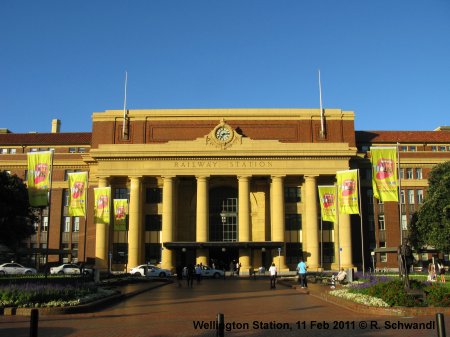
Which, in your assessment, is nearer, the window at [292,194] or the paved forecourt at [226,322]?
the paved forecourt at [226,322]

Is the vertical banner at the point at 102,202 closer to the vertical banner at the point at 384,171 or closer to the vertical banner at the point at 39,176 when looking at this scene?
the vertical banner at the point at 39,176

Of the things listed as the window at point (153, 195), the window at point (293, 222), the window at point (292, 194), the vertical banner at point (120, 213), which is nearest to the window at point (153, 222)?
the window at point (153, 195)

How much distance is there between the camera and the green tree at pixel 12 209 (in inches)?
2233

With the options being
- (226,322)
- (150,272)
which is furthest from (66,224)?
(226,322)

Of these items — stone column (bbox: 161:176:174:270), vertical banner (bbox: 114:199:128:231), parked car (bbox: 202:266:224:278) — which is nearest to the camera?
vertical banner (bbox: 114:199:128:231)

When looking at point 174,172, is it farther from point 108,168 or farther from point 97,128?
point 97,128

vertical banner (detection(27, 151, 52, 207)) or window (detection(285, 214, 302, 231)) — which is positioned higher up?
vertical banner (detection(27, 151, 52, 207))

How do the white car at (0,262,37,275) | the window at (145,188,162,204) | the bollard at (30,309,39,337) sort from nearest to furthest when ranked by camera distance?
1. the bollard at (30,309,39,337)
2. the white car at (0,262,37,275)
3. the window at (145,188,162,204)

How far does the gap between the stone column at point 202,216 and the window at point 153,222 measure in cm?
693

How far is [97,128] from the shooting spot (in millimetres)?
76500

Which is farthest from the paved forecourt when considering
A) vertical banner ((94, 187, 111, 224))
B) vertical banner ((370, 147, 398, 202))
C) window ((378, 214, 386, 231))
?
window ((378, 214, 386, 231))

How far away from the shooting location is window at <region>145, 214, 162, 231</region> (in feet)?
239

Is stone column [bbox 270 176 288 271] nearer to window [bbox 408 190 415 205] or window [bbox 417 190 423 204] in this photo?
window [bbox 408 190 415 205]

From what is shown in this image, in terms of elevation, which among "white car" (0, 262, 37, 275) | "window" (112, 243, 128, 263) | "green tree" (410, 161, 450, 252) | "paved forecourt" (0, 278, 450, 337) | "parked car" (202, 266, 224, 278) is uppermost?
"green tree" (410, 161, 450, 252)
